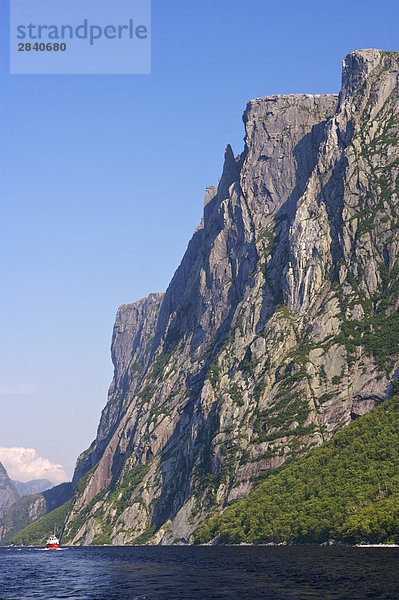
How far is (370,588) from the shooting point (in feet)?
249

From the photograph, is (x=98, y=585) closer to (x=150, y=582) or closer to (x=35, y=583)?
(x=150, y=582)

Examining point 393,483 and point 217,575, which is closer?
point 217,575

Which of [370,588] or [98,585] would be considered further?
[98,585]

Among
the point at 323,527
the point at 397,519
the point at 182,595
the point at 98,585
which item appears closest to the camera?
the point at 182,595

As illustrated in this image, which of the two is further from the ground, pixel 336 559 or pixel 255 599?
pixel 255 599

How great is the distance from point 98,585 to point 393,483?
125 metres

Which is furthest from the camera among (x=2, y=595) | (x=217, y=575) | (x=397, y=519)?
(x=397, y=519)

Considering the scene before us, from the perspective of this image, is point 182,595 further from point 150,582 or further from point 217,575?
point 217,575

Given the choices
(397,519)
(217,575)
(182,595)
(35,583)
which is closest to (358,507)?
(397,519)

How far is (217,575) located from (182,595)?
27.9m

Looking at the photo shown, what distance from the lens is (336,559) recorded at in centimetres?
12019

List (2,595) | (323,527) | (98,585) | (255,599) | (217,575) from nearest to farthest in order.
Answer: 1. (255,599)
2. (2,595)
3. (98,585)
4. (217,575)
5. (323,527)

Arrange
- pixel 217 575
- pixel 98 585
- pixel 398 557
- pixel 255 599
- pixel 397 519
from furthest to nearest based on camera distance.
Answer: pixel 397 519 < pixel 398 557 < pixel 217 575 < pixel 98 585 < pixel 255 599

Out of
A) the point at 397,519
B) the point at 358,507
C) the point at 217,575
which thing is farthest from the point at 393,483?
the point at 217,575
